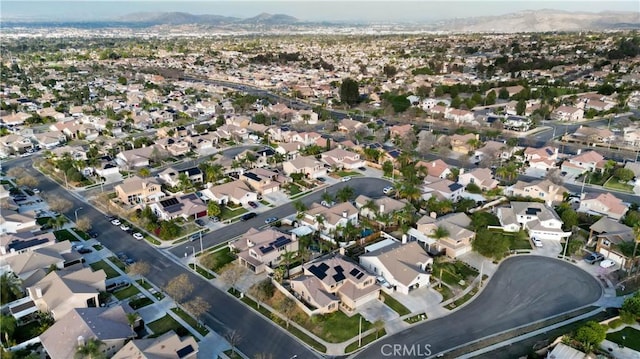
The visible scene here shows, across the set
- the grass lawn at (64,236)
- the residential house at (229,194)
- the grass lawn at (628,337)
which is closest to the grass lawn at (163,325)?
the grass lawn at (64,236)

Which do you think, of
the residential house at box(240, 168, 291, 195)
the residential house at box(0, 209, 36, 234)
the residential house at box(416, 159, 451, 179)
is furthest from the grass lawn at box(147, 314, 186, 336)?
the residential house at box(416, 159, 451, 179)

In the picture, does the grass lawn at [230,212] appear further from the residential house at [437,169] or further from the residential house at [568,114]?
the residential house at [568,114]

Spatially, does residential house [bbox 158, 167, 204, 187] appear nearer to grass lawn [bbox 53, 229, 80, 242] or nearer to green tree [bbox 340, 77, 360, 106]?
grass lawn [bbox 53, 229, 80, 242]

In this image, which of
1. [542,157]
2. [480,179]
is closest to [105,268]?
[480,179]

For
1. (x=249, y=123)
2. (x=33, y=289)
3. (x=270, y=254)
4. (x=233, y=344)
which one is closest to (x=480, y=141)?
(x=249, y=123)

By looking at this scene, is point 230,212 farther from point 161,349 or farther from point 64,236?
point 161,349
